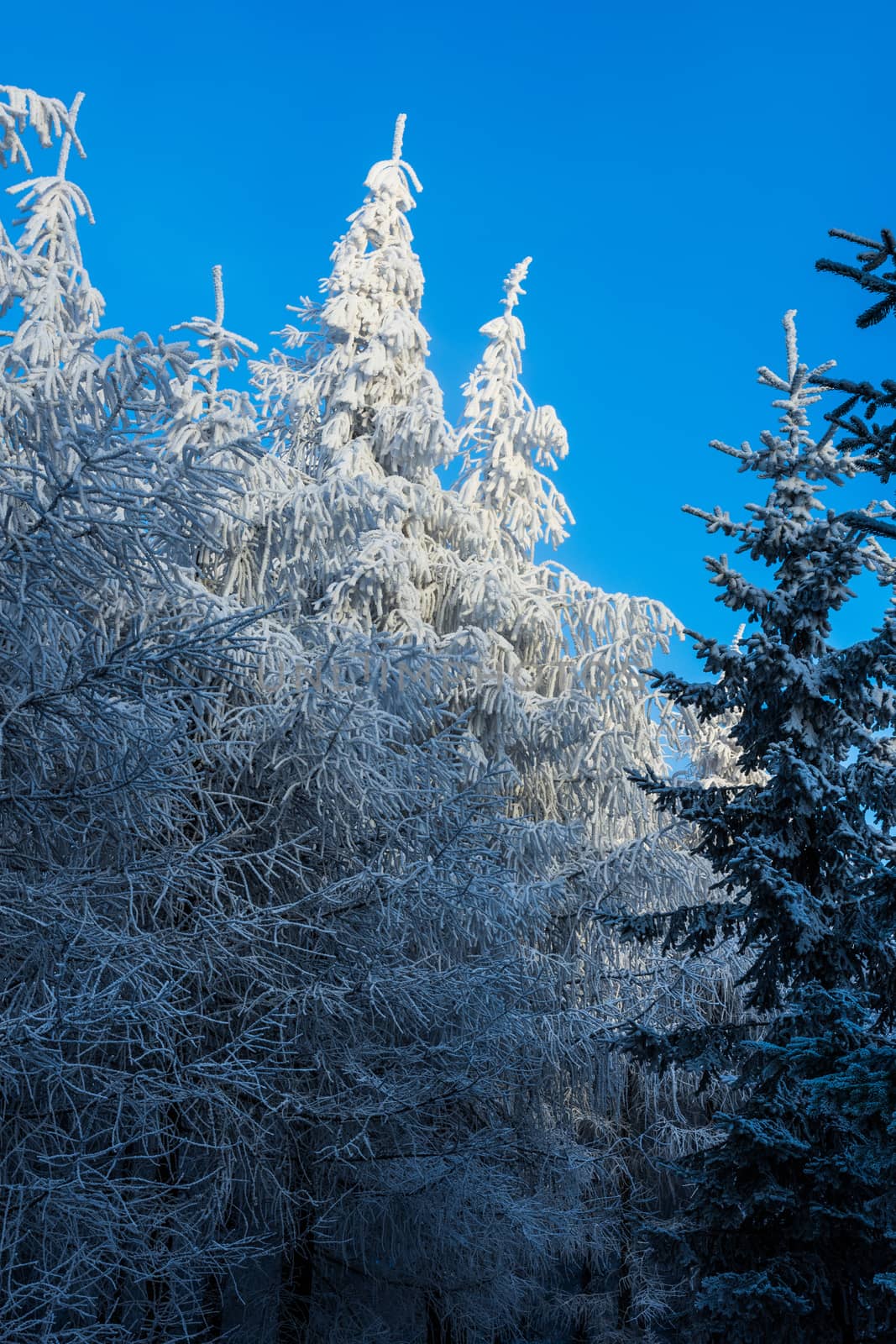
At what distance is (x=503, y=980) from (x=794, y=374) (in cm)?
526

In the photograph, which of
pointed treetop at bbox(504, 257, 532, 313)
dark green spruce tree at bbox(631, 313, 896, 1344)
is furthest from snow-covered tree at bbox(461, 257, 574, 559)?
dark green spruce tree at bbox(631, 313, 896, 1344)

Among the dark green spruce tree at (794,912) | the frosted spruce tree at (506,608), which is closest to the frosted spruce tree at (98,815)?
the frosted spruce tree at (506,608)

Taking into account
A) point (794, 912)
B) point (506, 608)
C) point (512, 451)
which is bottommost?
point (794, 912)

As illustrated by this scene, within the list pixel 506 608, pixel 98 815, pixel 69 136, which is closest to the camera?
pixel 98 815

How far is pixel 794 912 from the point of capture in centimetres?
729

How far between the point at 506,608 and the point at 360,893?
5208 mm

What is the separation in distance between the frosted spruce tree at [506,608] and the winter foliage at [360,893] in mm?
87

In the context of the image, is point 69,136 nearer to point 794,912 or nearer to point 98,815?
point 98,815

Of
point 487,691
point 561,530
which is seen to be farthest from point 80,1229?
point 561,530

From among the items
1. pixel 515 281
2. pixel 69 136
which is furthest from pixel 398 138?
pixel 69 136

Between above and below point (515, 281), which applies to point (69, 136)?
below

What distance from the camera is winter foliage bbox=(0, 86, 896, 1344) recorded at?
614 cm

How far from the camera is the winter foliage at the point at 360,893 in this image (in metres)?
6.14

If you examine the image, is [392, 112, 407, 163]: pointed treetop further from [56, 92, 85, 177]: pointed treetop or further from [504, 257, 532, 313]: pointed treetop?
[56, 92, 85, 177]: pointed treetop
